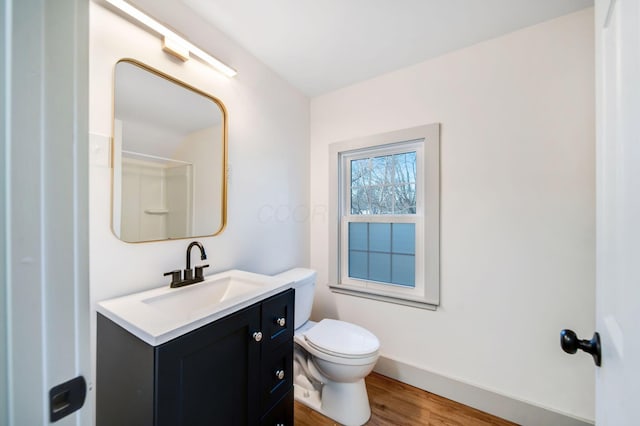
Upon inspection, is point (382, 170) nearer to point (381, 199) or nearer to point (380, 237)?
point (381, 199)

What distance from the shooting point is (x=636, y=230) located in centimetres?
40

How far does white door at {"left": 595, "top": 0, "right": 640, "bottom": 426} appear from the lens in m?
0.40

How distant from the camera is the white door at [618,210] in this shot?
1.32 ft

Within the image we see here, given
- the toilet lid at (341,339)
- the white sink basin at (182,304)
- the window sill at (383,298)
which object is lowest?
the toilet lid at (341,339)

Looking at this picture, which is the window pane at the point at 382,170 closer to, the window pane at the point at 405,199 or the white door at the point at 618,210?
the window pane at the point at 405,199

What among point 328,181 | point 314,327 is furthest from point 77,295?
point 328,181

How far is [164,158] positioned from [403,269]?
170cm

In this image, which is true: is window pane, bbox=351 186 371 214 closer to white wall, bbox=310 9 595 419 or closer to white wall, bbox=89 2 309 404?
white wall, bbox=89 2 309 404

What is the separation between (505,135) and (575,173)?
0.39 m

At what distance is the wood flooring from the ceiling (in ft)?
7.54

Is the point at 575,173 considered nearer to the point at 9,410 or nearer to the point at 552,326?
the point at 552,326

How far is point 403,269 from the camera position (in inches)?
72.9

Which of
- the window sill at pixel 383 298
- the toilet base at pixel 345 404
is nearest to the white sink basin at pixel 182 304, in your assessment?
the toilet base at pixel 345 404

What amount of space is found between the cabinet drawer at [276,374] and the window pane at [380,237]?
1042mm
